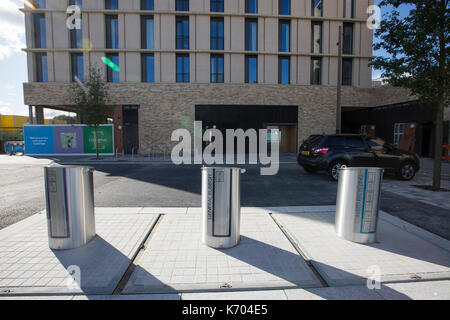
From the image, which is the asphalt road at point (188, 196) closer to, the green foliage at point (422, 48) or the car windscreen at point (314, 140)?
the car windscreen at point (314, 140)

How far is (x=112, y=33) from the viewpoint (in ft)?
65.8

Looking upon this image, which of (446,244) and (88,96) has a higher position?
(88,96)

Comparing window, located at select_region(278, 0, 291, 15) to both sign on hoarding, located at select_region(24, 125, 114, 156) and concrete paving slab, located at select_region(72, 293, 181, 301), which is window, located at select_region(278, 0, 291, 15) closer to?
sign on hoarding, located at select_region(24, 125, 114, 156)

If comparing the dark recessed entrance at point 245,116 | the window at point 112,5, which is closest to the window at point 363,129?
the dark recessed entrance at point 245,116

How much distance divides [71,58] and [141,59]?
622cm

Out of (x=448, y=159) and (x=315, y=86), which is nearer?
(x=448, y=159)

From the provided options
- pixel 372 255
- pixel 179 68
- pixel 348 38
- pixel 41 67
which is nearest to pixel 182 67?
pixel 179 68

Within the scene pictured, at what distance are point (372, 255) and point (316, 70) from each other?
2165 centimetres

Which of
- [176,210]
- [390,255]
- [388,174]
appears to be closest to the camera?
[390,255]

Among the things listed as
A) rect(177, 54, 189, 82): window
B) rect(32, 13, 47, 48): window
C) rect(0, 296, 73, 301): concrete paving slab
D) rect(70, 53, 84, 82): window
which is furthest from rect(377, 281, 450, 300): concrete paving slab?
rect(32, 13, 47, 48): window

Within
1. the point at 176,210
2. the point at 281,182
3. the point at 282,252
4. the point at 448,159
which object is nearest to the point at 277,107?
the point at 448,159
